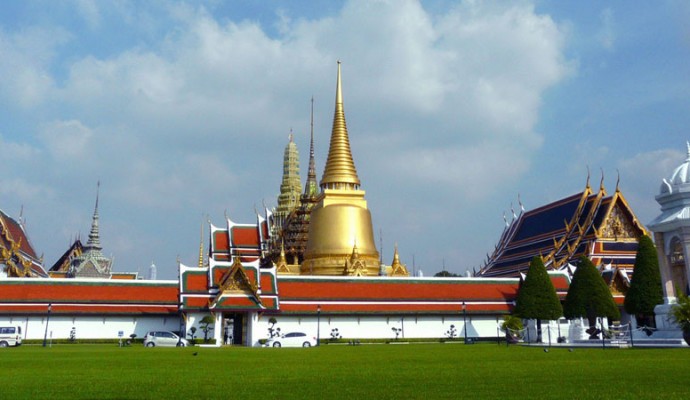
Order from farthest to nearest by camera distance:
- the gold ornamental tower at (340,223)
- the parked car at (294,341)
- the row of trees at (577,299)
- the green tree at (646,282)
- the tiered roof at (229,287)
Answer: the gold ornamental tower at (340,223), the tiered roof at (229,287), the row of trees at (577,299), the green tree at (646,282), the parked car at (294,341)

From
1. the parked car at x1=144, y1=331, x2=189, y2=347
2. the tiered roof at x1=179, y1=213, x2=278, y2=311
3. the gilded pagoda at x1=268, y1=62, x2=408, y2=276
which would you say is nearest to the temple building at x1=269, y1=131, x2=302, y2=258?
the gilded pagoda at x1=268, y1=62, x2=408, y2=276

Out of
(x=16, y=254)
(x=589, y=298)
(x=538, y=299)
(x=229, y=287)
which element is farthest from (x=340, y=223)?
(x=16, y=254)

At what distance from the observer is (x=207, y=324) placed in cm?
3656

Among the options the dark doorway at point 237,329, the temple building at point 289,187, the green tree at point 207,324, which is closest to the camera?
the green tree at point 207,324

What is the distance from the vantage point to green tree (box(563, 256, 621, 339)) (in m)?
36.3

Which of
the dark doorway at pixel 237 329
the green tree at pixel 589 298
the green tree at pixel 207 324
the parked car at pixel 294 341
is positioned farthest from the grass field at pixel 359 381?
the dark doorway at pixel 237 329

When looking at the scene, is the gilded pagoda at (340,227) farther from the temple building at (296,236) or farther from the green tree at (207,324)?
the green tree at (207,324)

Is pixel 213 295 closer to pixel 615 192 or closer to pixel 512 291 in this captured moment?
pixel 512 291

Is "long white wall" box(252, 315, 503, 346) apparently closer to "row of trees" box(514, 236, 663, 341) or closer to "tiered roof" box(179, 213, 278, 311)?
"tiered roof" box(179, 213, 278, 311)

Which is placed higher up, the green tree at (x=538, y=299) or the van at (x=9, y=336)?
the green tree at (x=538, y=299)

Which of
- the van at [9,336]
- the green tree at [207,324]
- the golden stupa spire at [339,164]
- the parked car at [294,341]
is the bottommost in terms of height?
the parked car at [294,341]

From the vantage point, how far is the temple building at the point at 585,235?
52.4 m

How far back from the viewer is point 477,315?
1622 inches

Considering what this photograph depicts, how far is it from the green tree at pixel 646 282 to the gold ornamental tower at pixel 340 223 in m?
23.6
